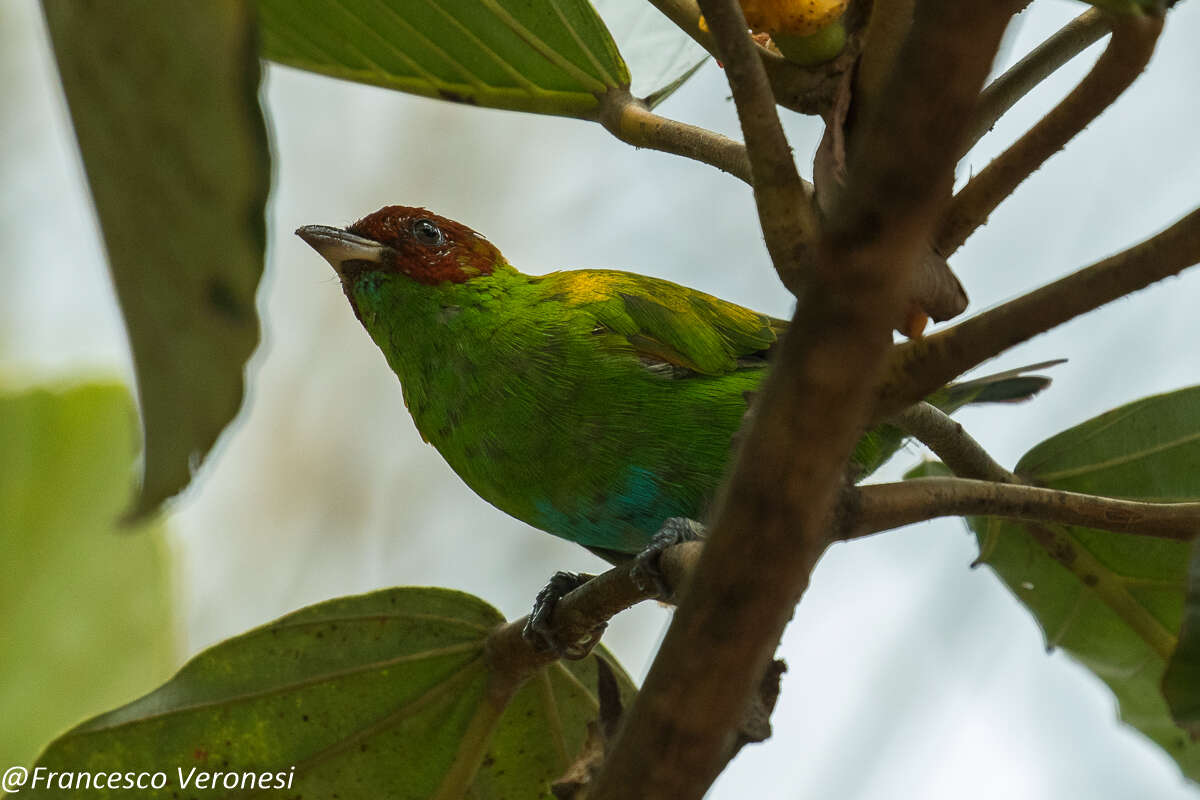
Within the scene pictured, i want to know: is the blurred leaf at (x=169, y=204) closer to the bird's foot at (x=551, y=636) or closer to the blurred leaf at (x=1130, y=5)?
the blurred leaf at (x=1130, y=5)

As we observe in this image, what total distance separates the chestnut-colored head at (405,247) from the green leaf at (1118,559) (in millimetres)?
1391

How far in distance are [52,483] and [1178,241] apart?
2.61 meters

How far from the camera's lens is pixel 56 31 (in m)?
0.58

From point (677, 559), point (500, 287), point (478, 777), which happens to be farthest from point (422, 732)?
point (500, 287)

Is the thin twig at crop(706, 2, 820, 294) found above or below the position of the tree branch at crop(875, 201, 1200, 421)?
above

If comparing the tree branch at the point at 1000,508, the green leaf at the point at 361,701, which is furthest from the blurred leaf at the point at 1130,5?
the green leaf at the point at 361,701

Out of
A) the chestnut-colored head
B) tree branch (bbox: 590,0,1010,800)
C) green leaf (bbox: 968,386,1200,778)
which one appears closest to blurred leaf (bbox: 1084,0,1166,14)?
tree branch (bbox: 590,0,1010,800)

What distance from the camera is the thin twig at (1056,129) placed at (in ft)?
3.12

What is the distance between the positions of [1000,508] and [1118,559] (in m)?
0.78

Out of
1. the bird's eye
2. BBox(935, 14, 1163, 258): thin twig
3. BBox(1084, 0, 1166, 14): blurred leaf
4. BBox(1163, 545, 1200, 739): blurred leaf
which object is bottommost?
BBox(1163, 545, 1200, 739): blurred leaf

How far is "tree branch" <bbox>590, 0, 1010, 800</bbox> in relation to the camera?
0.64 m

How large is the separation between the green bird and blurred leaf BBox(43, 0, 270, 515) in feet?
5.60

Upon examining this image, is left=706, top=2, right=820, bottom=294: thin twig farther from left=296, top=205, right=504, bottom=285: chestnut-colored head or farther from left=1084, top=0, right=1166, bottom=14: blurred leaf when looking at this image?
left=296, top=205, right=504, bottom=285: chestnut-colored head

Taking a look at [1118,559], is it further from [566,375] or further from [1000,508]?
[566,375]
